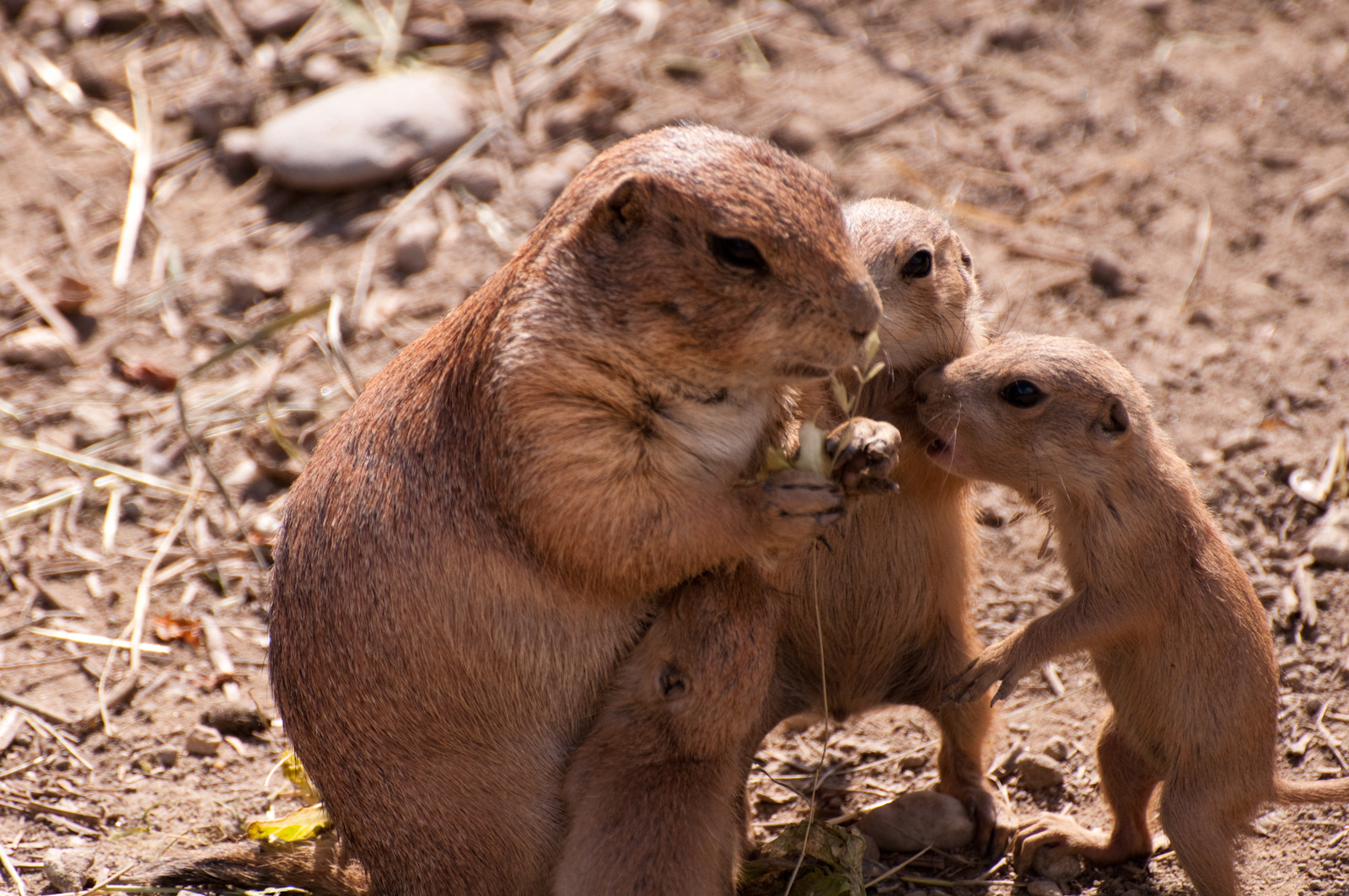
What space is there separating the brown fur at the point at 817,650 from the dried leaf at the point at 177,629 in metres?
2.26

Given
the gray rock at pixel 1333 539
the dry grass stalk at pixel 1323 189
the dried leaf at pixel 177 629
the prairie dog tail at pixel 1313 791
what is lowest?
the dried leaf at pixel 177 629

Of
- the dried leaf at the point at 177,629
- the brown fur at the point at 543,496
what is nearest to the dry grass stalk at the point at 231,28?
the dried leaf at the point at 177,629

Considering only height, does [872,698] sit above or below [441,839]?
above

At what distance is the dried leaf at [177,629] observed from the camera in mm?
5754

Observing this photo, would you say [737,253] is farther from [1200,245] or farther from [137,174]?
[137,174]

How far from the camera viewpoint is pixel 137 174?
7.96m

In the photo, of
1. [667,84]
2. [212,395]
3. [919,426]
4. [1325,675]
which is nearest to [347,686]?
[919,426]

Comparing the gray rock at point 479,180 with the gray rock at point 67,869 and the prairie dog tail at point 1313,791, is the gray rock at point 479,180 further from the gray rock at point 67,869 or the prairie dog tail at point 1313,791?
the prairie dog tail at point 1313,791

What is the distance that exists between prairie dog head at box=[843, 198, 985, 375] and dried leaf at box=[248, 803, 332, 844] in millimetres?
2733

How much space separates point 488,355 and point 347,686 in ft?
3.76

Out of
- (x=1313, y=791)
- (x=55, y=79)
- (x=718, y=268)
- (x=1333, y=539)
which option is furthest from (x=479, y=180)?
(x=1313, y=791)

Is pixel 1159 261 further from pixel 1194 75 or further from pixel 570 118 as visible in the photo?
pixel 570 118

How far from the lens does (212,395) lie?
6891 mm

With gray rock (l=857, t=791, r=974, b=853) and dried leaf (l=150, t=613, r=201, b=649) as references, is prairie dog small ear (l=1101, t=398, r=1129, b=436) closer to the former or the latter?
gray rock (l=857, t=791, r=974, b=853)
